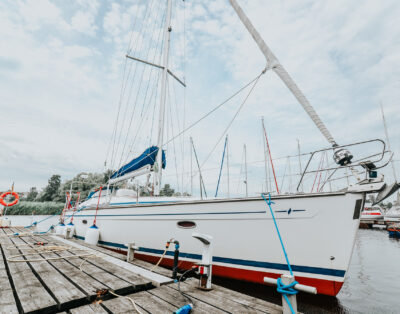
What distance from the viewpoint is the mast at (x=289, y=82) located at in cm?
382

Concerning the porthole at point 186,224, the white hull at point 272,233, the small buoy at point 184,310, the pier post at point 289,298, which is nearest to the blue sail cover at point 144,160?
the white hull at point 272,233

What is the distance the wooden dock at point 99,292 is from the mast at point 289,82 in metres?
2.95

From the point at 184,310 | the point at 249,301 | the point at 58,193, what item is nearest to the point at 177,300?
the point at 184,310

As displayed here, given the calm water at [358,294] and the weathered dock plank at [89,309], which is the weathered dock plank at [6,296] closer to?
the weathered dock plank at [89,309]

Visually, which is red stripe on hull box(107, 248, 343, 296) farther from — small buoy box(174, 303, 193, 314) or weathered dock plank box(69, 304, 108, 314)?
weathered dock plank box(69, 304, 108, 314)

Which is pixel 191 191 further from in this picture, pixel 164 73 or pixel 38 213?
pixel 38 213

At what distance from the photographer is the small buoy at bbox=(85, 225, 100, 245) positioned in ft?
21.3

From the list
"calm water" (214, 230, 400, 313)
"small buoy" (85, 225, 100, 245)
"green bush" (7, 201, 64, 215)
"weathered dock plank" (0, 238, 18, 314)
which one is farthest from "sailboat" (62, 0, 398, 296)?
"green bush" (7, 201, 64, 215)

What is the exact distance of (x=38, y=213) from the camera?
35.5 m

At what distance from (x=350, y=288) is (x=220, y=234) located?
3866 mm

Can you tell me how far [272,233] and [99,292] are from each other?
110 inches

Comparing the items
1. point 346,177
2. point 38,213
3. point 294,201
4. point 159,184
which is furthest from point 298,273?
point 38,213

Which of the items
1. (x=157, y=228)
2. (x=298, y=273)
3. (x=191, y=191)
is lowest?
(x=298, y=273)

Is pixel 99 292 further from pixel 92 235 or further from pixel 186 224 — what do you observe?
pixel 92 235
